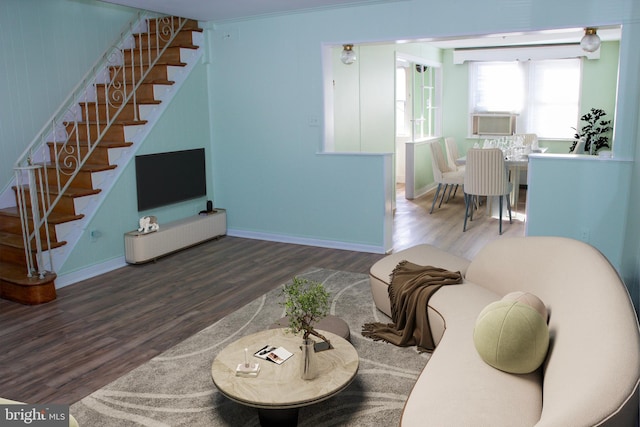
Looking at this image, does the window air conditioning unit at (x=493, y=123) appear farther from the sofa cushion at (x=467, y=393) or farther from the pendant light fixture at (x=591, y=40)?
the sofa cushion at (x=467, y=393)

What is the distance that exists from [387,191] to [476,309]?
110 inches

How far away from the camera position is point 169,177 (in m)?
6.26

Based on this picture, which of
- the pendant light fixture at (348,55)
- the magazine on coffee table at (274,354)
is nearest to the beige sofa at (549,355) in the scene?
the magazine on coffee table at (274,354)

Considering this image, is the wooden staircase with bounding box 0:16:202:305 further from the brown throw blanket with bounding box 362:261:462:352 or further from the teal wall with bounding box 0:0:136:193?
the brown throw blanket with bounding box 362:261:462:352

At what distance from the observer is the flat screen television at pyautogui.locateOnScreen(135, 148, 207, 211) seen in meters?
5.93

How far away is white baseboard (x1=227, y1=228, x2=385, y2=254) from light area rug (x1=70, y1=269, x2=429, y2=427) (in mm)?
1991

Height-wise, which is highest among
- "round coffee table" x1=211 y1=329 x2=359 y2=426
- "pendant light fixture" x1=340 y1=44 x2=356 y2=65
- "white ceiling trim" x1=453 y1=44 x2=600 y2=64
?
"white ceiling trim" x1=453 y1=44 x2=600 y2=64

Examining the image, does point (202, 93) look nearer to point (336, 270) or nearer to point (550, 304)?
point (336, 270)

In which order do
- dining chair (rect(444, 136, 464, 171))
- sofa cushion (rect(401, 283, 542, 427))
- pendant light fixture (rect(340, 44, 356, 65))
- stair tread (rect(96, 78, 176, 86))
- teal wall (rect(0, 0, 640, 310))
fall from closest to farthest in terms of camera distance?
sofa cushion (rect(401, 283, 542, 427)), teal wall (rect(0, 0, 640, 310)), pendant light fixture (rect(340, 44, 356, 65)), stair tread (rect(96, 78, 176, 86)), dining chair (rect(444, 136, 464, 171))

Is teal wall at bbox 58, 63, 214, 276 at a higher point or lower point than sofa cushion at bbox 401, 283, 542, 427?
higher

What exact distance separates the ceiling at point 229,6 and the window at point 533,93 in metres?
5.12

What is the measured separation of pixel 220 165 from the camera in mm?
6863

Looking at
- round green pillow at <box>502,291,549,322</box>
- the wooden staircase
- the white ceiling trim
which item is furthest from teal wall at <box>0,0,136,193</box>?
the white ceiling trim

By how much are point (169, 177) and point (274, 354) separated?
3738 millimetres
